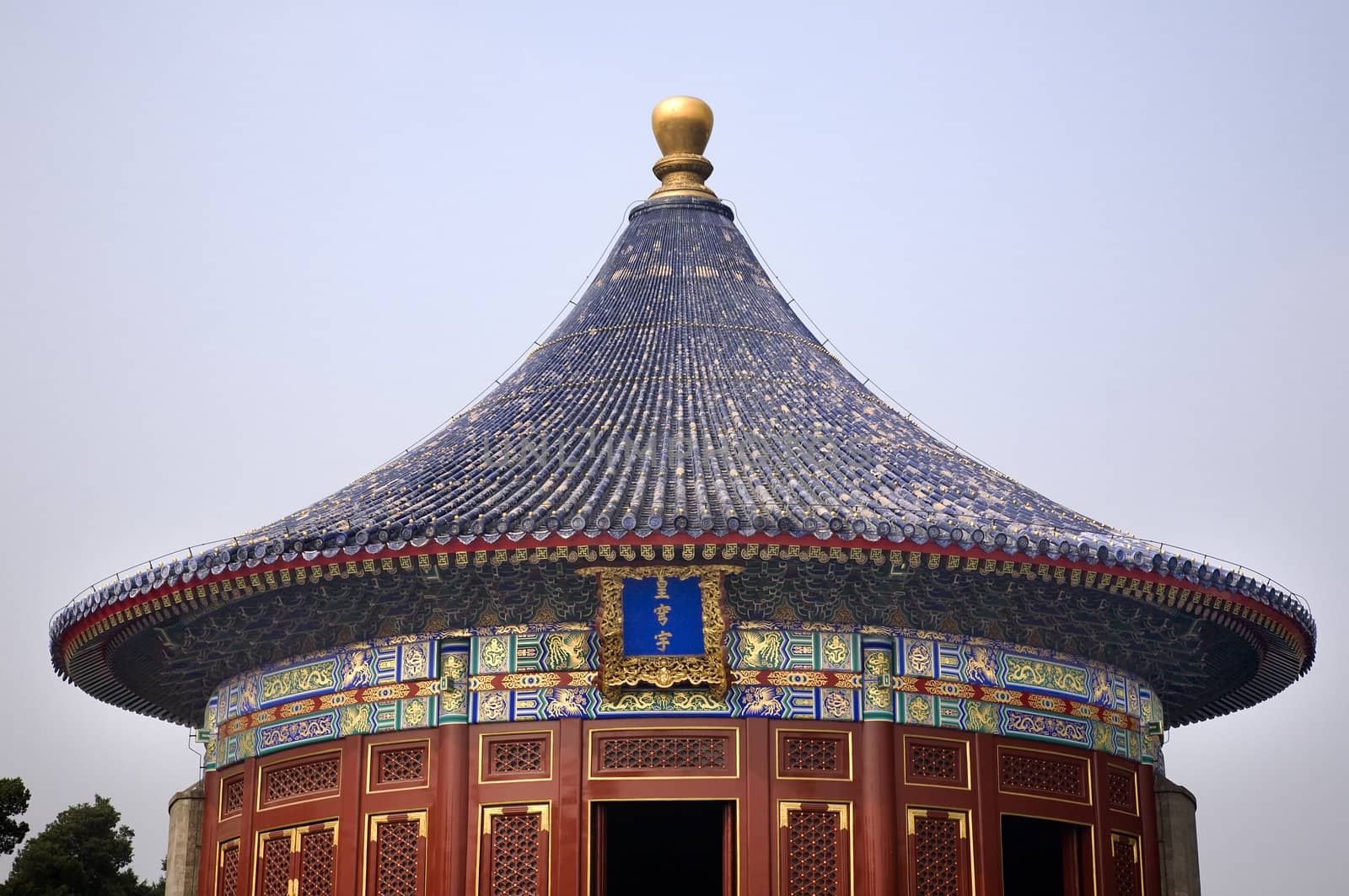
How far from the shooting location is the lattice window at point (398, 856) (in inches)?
797

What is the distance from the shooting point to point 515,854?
19922 mm

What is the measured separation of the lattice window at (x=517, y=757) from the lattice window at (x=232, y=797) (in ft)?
11.2

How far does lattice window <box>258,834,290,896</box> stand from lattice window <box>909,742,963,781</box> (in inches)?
256

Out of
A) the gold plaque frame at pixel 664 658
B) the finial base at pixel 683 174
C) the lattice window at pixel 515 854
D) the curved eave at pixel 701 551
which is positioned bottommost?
the lattice window at pixel 515 854

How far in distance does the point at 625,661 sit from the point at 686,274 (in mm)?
8494

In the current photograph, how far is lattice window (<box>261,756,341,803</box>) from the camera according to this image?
2112 centimetres

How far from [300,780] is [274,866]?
0.92 meters

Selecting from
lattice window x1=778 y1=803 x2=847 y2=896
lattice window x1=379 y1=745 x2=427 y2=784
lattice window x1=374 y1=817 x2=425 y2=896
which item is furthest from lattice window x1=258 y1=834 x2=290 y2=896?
lattice window x1=778 y1=803 x2=847 y2=896

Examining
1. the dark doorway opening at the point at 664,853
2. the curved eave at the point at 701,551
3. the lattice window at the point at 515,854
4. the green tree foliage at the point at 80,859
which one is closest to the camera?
the curved eave at the point at 701,551

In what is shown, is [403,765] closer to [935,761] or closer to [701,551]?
[701,551]

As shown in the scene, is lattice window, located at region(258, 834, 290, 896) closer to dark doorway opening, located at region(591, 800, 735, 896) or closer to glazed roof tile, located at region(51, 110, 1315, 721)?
glazed roof tile, located at region(51, 110, 1315, 721)

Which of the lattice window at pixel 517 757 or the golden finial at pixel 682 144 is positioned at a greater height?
the golden finial at pixel 682 144

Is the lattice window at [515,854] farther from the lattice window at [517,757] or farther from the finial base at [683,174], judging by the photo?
the finial base at [683,174]

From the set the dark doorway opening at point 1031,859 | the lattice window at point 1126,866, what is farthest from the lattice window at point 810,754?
the dark doorway opening at point 1031,859
